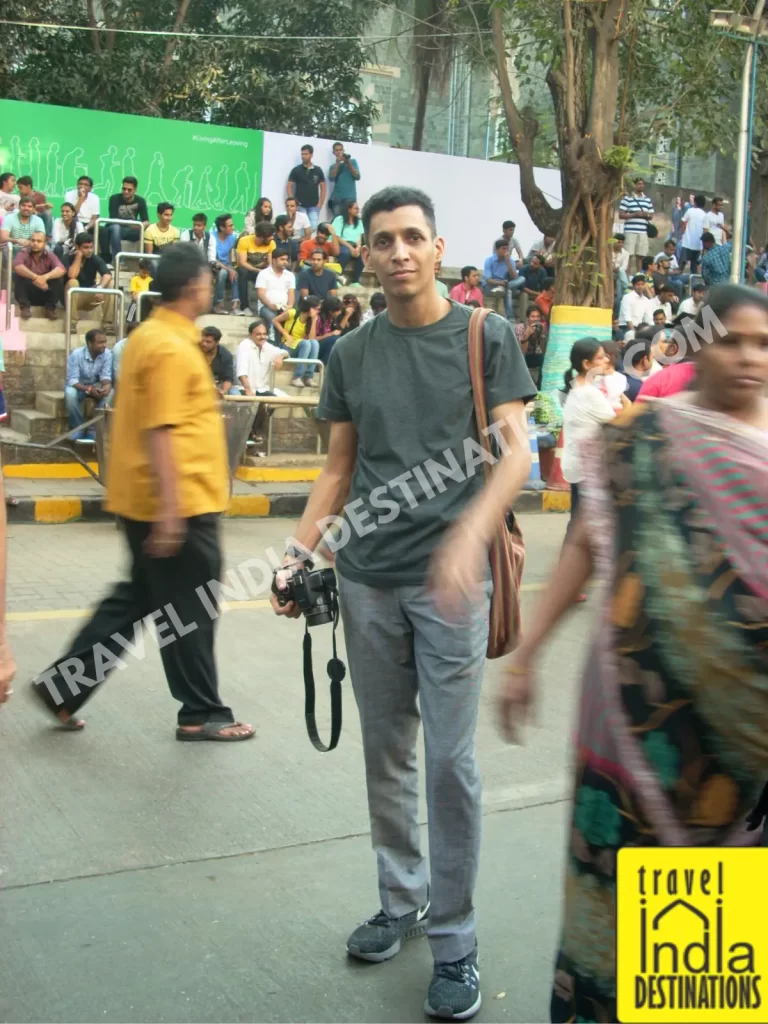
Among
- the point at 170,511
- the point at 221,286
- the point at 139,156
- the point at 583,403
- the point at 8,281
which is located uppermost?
the point at 139,156

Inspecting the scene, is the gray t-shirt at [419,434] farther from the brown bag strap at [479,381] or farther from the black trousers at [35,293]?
the black trousers at [35,293]

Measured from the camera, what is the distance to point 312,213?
18.2 metres

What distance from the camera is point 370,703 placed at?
3.08 meters

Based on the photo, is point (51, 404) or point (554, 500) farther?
point (51, 404)

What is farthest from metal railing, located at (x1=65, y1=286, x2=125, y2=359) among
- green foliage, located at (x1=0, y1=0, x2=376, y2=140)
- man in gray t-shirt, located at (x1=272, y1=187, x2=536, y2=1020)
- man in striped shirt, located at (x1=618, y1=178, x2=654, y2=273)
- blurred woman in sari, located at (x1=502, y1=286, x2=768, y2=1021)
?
blurred woman in sari, located at (x1=502, y1=286, x2=768, y2=1021)

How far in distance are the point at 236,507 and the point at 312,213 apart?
7994 millimetres

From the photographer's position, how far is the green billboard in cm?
1602

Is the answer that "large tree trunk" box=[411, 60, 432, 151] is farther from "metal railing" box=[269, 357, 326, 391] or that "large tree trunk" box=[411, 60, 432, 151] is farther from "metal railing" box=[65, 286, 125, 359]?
"metal railing" box=[65, 286, 125, 359]

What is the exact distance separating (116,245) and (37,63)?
696 cm

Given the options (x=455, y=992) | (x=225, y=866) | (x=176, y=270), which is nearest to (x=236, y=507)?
(x=176, y=270)

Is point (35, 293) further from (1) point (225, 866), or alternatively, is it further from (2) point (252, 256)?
(1) point (225, 866)

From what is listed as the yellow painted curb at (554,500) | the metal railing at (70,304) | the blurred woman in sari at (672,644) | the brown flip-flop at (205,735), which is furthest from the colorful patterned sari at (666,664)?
the metal railing at (70,304)

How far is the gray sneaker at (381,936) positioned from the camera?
10.4ft

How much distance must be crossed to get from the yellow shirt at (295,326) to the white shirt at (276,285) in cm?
50
